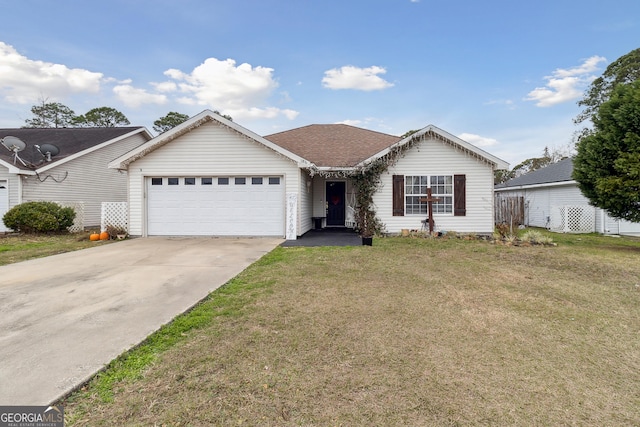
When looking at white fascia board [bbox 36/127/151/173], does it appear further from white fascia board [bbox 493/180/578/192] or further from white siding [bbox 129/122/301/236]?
white fascia board [bbox 493/180/578/192]

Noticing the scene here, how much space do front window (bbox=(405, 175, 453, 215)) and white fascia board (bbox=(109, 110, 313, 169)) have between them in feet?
13.3

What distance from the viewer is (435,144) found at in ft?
38.6

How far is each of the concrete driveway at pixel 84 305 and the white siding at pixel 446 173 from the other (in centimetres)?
569

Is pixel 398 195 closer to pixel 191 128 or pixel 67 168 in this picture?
pixel 191 128

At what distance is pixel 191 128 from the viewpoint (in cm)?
1124

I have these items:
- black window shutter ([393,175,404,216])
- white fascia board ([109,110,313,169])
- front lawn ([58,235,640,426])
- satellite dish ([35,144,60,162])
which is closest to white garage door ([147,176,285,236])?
white fascia board ([109,110,313,169])

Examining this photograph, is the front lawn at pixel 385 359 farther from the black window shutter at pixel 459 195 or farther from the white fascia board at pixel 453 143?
the white fascia board at pixel 453 143

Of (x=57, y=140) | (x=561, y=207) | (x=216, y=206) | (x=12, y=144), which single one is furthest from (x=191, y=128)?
(x=561, y=207)

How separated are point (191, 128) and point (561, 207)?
56.1 feet

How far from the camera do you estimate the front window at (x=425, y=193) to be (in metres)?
11.9

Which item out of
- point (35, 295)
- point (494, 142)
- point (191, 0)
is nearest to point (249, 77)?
point (191, 0)

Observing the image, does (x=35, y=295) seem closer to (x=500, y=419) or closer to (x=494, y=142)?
(x=500, y=419)

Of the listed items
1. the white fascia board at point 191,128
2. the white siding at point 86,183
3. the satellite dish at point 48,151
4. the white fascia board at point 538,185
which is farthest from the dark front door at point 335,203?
the satellite dish at point 48,151

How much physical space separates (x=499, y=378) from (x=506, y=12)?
13.5m
